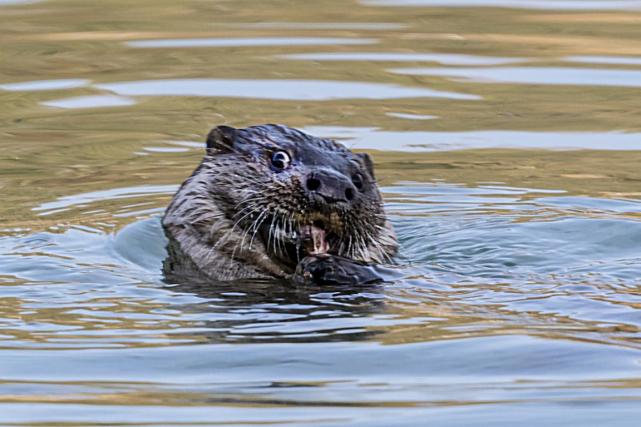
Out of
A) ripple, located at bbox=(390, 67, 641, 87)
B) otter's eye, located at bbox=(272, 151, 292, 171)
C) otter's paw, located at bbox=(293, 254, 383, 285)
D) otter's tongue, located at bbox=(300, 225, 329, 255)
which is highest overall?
ripple, located at bbox=(390, 67, 641, 87)

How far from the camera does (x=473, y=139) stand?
443 inches

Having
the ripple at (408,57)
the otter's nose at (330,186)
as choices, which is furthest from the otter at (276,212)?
the ripple at (408,57)

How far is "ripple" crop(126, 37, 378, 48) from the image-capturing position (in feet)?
46.6

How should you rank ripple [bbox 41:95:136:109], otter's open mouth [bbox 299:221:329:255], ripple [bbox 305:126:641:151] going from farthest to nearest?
ripple [bbox 41:95:136:109] < ripple [bbox 305:126:641:151] < otter's open mouth [bbox 299:221:329:255]

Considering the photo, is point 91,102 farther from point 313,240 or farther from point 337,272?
point 337,272

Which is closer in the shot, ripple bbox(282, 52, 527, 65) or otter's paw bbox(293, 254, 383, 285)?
otter's paw bbox(293, 254, 383, 285)

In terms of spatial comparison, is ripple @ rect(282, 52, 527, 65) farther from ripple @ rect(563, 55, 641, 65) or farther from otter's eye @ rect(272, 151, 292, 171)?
otter's eye @ rect(272, 151, 292, 171)

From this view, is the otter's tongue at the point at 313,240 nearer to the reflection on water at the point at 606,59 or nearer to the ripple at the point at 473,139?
the ripple at the point at 473,139

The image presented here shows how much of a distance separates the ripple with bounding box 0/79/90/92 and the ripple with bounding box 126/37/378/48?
4.27ft

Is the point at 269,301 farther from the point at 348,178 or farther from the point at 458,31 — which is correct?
the point at 458,31

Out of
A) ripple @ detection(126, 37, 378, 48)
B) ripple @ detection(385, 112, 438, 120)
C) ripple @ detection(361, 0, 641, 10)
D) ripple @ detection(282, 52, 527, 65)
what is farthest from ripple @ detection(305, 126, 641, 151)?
ripple @ detection(361, 0, 641, 10)

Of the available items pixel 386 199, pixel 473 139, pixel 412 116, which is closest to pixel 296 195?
pixel 386 199

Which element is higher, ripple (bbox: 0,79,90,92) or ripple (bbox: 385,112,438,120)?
ripple (bbox: 385,112,438,120)

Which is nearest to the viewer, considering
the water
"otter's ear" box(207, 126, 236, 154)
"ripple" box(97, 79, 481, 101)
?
the water
